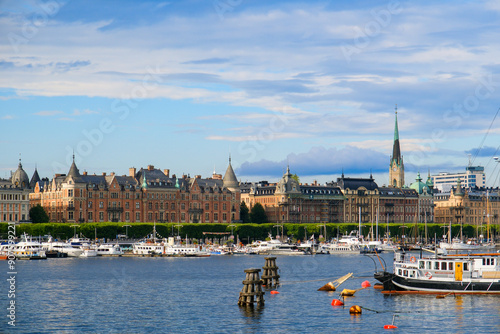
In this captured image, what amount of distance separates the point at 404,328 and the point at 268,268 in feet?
88.4

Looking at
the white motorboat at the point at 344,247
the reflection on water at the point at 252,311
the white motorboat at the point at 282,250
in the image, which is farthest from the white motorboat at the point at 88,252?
the reflection on water at the point at 252,311

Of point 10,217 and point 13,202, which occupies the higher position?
point 13,202

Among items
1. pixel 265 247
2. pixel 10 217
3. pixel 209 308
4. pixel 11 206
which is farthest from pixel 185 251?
pixel 209 308

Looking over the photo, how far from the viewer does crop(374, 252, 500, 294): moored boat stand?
74.0 metres

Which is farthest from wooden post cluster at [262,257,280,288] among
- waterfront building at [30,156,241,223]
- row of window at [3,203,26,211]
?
row of window at [3,203,26,211]

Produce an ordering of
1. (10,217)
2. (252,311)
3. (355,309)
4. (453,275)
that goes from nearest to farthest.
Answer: (355,309), (252,311), (453,275), (10,217)

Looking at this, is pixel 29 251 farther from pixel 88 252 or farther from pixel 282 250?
pixel 282 250

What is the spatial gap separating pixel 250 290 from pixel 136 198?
386 feet

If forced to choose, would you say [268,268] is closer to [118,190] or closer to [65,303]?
[65,303]

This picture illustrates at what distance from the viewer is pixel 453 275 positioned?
247 ft

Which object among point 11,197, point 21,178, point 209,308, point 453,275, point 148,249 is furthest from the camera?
point 21,178

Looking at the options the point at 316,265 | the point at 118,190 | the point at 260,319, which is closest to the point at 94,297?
the point at 260,319

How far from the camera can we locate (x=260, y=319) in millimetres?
63500

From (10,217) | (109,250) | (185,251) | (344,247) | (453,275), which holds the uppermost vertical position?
(10,217)
